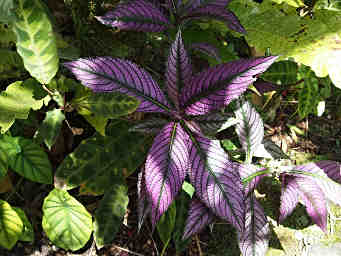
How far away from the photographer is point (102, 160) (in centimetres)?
122

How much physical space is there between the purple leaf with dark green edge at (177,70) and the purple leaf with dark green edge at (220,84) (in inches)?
1.0

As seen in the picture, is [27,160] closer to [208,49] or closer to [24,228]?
[24,228]

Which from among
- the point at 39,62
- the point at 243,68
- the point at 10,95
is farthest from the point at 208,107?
the point at 10,95

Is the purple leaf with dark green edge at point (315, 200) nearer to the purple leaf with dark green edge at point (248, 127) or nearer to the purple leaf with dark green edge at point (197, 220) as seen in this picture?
the purple leaf with dark green edge at point (248, 127)

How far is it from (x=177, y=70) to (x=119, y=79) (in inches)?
6.4

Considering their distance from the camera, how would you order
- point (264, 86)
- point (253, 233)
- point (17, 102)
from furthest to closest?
point (264, 86) → point (253, 233) → point (17, 102)

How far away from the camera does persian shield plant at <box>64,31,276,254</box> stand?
3.01ft

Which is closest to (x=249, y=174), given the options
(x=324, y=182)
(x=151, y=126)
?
(x=324, y=182)

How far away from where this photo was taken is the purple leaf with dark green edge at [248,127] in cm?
120

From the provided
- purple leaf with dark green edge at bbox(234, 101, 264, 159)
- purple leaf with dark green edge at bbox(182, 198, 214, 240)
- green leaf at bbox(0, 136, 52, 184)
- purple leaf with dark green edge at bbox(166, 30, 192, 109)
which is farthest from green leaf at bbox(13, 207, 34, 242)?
purple leaf with dark green edge at bbox(234, 101, 264, 159)

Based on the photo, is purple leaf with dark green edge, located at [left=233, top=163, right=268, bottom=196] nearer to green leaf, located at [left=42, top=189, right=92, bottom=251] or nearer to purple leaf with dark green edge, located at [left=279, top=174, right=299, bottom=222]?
purple leaf with dark green edge, located at [left=279, top=174, right=299, bottom=222]

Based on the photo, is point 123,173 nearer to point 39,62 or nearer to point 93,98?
point 93,98

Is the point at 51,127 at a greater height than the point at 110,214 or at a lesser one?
greater

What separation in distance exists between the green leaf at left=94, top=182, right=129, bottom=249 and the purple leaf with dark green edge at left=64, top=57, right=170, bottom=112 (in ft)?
1.27
